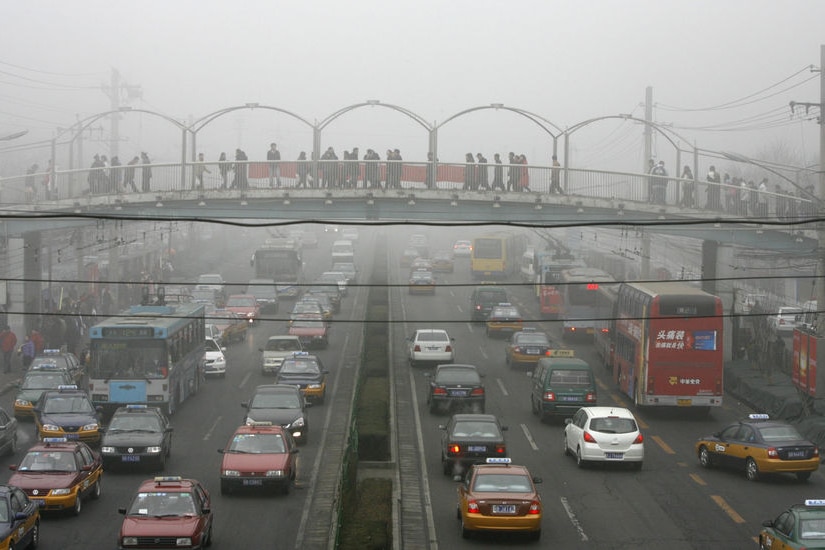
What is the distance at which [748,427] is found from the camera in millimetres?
25359

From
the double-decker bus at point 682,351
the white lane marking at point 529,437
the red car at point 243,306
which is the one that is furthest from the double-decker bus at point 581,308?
the white lane marking at point 529,437

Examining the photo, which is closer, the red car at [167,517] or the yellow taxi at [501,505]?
the red car at [167,517]

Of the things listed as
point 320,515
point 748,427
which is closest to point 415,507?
point 320,515

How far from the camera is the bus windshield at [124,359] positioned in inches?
1246

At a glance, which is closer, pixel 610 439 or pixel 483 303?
pixel 610 439

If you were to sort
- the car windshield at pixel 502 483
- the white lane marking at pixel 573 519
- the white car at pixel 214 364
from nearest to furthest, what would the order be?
the car windshield at pixel 502 483
the white lane marking at pixel 573 519
the white car at pixel 214 364

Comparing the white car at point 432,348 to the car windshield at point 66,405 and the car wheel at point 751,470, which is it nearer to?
the car windshield at point 66,405

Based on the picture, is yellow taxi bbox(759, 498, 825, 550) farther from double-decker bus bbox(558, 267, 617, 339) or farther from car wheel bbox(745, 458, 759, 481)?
double-decker bus bbox(558, 267, 617, 339)

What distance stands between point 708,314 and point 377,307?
2945cm

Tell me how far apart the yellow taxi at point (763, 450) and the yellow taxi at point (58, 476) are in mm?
13769

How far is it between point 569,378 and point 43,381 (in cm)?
1518

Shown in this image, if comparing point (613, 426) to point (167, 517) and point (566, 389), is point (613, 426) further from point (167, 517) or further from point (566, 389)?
point (167, 517)

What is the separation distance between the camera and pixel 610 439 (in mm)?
25953

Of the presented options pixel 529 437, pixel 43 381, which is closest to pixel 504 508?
pixel 529 437
